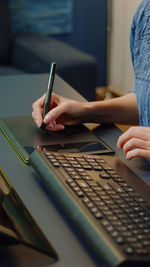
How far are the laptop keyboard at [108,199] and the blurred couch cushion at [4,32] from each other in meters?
2.25

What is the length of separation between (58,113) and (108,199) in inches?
16.7

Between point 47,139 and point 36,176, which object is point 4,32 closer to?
point 47,139

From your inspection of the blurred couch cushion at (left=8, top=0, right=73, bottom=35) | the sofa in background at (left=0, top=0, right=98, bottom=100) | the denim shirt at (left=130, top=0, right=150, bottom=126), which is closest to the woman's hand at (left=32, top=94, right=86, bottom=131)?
the denim shirt at (left=130, top=0, right=150, bottom=126)

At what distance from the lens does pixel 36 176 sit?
843mm

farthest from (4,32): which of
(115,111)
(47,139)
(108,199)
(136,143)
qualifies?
(108,199)

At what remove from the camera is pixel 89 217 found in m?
0.64

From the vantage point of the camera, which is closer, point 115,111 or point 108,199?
point 108,199

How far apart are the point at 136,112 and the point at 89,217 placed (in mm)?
632

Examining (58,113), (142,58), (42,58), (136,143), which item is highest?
(42,58)

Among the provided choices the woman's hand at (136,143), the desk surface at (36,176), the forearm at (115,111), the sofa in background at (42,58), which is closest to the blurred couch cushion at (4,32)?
the sofa in background at (42,58)

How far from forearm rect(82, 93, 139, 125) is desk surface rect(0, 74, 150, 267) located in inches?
1.5

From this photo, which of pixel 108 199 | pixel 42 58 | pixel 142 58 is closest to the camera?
pixel 108 199

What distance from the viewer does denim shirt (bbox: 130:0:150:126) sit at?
1122mm

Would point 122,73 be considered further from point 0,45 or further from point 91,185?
point 91,185
